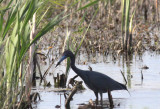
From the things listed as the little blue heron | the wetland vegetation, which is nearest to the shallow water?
the wetland vegetation

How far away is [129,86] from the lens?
758 cm

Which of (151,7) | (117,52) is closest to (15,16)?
(117,52)

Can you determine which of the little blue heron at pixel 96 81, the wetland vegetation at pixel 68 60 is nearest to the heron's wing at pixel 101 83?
the little blue heron at pixel 96 81

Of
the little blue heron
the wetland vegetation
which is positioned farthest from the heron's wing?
the wetland vegetation

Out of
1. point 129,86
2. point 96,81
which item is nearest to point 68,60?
point 96,81

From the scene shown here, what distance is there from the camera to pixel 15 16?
4.88 metres

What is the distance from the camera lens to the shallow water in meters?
6.45

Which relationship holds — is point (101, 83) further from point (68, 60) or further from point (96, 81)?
point (68, 60)

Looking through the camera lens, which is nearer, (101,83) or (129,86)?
(101,83)

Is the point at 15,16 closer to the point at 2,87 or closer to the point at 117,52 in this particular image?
the point at 2,87

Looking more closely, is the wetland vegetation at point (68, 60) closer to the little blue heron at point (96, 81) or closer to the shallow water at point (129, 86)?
the shallow water at point (129, 86)

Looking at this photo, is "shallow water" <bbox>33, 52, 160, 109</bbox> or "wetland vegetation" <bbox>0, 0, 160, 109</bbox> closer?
"wetland vegetation" <bbox>0, 0, 160, 109</bbox>

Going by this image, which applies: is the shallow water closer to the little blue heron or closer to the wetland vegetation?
the wetland vegetation

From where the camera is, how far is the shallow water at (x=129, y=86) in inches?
254
